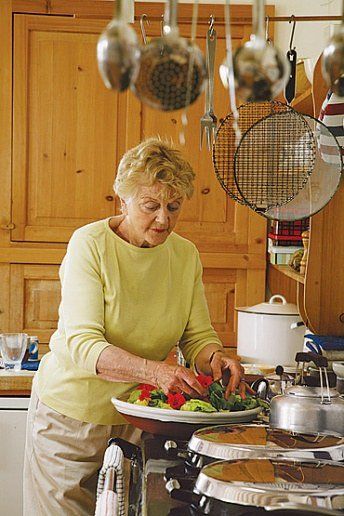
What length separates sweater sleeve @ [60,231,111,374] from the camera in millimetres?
2111

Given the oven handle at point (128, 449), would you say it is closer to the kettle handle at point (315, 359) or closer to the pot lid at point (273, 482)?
the kettle handle at point (315, 359)

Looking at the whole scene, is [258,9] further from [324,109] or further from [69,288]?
[324,109]

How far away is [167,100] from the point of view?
866 mm

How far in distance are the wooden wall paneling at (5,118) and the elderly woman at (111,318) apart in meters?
1.78

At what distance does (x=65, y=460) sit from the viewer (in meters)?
2.29

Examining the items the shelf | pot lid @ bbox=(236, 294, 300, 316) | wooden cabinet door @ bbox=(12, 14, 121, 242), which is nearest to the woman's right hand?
the shelf

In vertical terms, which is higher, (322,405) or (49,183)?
(49,183)

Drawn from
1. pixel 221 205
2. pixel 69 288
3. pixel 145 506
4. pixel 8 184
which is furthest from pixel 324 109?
pixel 8 184

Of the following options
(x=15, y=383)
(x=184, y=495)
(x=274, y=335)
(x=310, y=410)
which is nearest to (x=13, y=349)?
(x=15, y=383)

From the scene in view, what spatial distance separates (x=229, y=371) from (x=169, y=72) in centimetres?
143

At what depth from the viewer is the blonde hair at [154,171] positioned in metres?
2.22

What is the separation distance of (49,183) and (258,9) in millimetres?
3325

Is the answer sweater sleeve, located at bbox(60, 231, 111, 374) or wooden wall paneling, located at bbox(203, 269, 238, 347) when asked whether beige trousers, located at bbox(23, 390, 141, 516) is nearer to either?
sweater sleeve, located at bbox(60, 231, 111, 374)

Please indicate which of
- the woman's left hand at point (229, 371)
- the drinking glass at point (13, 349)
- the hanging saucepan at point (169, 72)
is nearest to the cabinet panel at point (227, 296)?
the drinking glass at point (13, 349)
